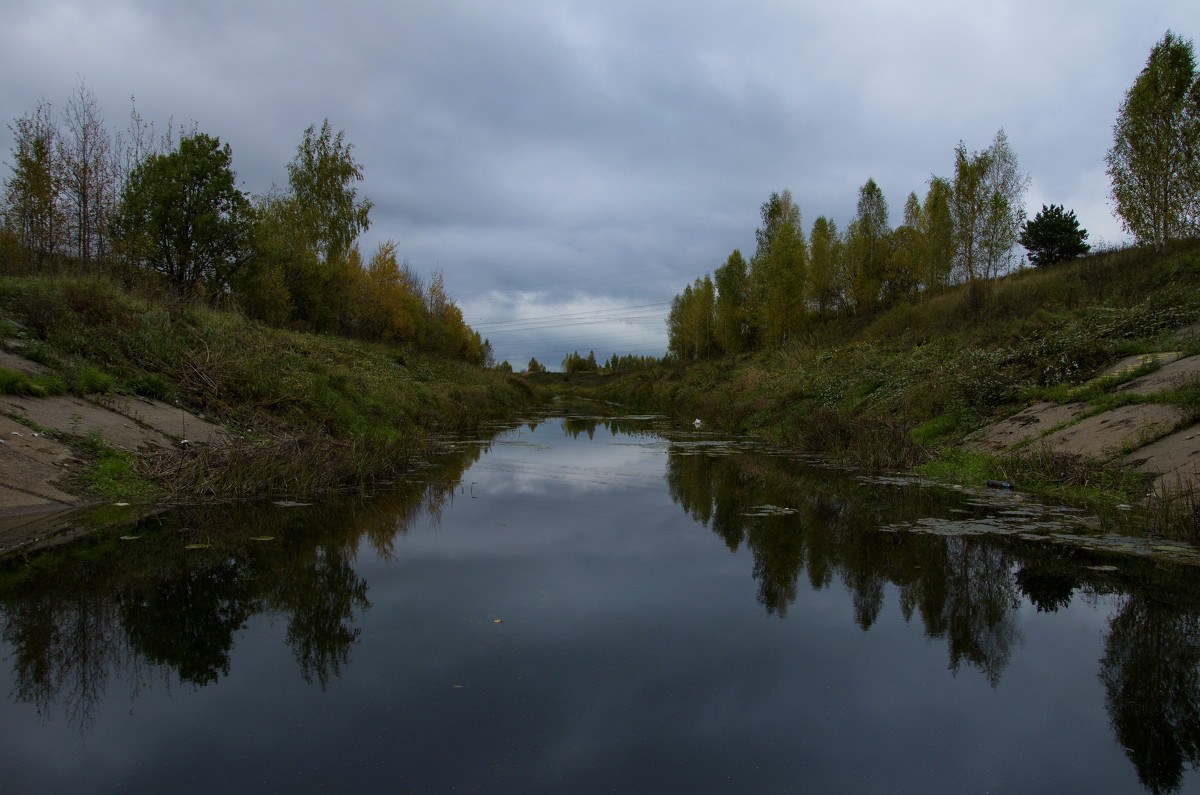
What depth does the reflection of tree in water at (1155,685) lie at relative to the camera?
2760 mm

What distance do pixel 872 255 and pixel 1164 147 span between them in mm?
18135

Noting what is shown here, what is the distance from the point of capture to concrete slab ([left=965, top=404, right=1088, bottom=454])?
10.6 meters

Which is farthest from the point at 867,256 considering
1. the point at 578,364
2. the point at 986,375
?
the point at 578,364

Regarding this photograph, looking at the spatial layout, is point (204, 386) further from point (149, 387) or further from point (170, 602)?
point (170, 602)

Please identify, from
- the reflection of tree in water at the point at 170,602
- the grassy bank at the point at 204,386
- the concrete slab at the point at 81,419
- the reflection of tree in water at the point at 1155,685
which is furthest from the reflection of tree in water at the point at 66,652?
the reflection of tree in water at the point at 1155,685

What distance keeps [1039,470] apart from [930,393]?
5.86 meters

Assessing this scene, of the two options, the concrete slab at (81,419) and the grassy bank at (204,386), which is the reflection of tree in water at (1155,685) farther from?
the concrete slab at (81,419)

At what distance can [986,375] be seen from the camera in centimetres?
1340

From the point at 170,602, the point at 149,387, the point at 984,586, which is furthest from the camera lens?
the point at 149,387

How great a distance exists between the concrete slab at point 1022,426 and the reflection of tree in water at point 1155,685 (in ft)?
23.0

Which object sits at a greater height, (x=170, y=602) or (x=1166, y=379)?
(x=1166, y=379)

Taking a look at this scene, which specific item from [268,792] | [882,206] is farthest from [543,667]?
[882,206]

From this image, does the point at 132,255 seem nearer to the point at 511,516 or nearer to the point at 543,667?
the point at 511,516

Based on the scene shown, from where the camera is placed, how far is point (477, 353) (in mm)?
75625
